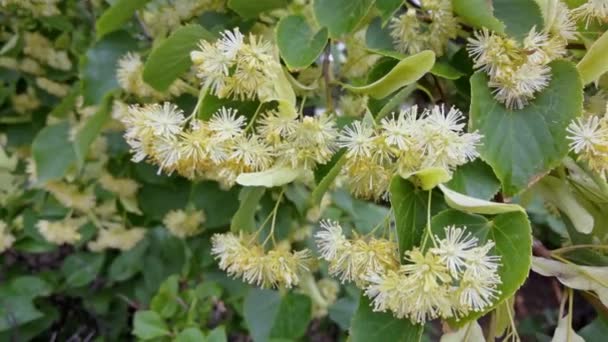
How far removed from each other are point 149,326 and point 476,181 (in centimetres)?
49

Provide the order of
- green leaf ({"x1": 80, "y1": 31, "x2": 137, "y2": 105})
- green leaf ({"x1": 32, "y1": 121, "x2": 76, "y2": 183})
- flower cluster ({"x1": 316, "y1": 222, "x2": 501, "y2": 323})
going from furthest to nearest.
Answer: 1. green leaf ({"x1": 32, "y1": 121, "x2": 76, "y2": 183})
2. green leaf ({"x1": 80, "y1": 31, "x2": 137, "y2": 105})
3. flower cluster ({"x1": 316, "y1": 222, "x2": 501, "y2": 323})

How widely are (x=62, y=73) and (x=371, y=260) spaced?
0.71 metres

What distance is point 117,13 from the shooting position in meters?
0.60

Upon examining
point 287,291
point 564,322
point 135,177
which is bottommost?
point 287,291

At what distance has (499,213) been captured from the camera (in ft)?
1.28

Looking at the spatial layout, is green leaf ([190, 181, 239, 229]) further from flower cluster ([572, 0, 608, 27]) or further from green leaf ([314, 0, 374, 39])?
flower cluster ([572, 0, 608, 27])

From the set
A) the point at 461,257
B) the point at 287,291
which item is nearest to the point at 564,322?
the point at 461,257

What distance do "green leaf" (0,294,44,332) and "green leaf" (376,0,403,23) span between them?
0.68 metres

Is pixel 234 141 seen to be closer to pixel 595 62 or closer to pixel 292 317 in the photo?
pixel 595 62

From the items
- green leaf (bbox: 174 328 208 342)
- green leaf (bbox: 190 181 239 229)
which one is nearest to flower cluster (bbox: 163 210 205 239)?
green leaf (bbox: 190 181 239 229)

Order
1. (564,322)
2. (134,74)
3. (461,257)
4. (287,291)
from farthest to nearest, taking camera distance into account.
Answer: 1. (287,291)
2. (134,74)
3. (564,322)
4. (461,257)

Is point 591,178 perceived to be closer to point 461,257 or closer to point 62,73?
point 461,257

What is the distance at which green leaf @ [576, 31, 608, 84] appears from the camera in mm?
423

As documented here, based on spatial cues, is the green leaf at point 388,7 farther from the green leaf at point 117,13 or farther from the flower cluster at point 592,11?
the green leaf at point 117,13
